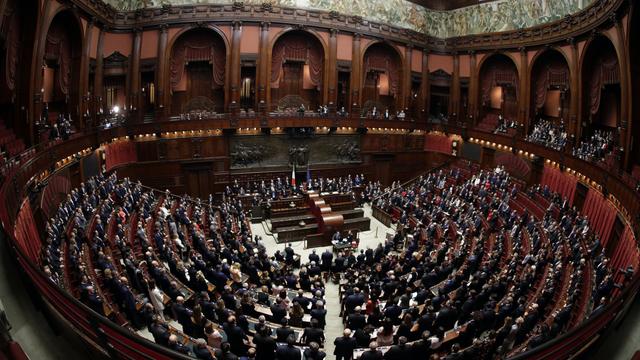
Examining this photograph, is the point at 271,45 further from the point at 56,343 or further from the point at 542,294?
the point at 56,343

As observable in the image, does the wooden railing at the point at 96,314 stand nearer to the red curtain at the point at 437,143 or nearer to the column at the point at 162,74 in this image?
the column at the point at 162,74

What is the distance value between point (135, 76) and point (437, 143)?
1650cm

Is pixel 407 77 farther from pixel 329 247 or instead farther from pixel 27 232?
pixel 27 232

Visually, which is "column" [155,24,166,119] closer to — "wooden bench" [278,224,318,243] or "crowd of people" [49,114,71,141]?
"crowd of people" [49,114,71,141]

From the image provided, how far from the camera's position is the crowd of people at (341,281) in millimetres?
7004

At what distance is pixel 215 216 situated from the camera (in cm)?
1573

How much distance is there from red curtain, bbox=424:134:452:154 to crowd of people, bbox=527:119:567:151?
15.5 ft

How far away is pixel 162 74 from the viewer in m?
19.7

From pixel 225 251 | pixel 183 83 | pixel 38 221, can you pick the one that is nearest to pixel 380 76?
pixel 183 83

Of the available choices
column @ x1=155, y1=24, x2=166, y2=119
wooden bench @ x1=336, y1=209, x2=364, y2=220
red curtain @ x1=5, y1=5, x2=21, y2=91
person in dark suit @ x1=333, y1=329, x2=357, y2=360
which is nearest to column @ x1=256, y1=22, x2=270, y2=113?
column @ x1=155, y1=24, x2=166, y2=119

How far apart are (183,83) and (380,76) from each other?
36.8 feet

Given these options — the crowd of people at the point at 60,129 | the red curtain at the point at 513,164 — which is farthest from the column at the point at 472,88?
the crowd of people at the point at 60,129

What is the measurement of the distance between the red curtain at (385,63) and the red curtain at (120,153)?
1287 cm

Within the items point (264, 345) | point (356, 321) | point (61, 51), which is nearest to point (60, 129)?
point (61, 51)
